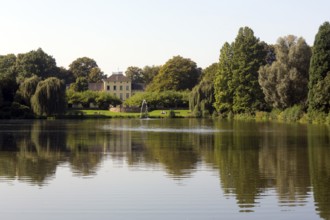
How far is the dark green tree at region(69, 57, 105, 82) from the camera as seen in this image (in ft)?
472

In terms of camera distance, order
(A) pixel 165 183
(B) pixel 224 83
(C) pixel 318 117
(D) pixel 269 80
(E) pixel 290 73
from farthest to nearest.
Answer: (B) pixel 224 83 → (D) pixel 269 80 → (E) pixel 290 73 → (C) pixel 318 117 → (A) pixel 165 183

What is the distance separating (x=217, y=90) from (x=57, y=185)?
63848mm

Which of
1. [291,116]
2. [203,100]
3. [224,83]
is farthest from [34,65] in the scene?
[291,116]

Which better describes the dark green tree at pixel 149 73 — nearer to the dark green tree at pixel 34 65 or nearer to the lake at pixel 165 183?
the dark green tree at pixel 34 65

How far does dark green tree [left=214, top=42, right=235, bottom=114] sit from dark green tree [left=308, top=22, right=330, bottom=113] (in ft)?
74.5

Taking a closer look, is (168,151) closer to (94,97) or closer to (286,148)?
(286,148)

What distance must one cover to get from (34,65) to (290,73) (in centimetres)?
6408

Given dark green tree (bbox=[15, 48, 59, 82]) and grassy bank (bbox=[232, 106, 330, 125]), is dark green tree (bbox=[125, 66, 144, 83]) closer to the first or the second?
dark green tree (bbox=[15, 48, 59, 82])

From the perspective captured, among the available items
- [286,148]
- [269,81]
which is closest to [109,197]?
[286,148]

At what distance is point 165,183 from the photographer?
15.4 m

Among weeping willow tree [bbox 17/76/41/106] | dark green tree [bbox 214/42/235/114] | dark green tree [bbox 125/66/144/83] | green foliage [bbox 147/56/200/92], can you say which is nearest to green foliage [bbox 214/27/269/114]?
dark green tree [bbox 214/42/235/114]

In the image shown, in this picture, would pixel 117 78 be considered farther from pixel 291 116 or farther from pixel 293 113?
pixel 293 113

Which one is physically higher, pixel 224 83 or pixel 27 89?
pixel 224 83

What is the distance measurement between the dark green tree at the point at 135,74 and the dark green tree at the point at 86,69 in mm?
7807
